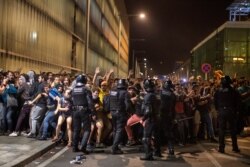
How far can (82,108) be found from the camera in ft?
37.3

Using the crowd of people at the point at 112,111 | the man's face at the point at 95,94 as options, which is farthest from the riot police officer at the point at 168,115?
the man's face at the point at 95,94

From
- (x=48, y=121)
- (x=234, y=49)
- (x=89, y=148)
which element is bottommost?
(x=89, y=148)

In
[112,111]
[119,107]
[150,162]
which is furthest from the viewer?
[112,111]

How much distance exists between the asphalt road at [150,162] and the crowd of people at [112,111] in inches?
12.6

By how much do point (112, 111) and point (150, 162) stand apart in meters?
1.87

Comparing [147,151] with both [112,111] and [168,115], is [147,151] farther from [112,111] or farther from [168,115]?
[112,111]

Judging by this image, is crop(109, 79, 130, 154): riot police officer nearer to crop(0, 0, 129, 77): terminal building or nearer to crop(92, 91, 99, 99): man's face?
crop(92, 91, 99, 99): man's face

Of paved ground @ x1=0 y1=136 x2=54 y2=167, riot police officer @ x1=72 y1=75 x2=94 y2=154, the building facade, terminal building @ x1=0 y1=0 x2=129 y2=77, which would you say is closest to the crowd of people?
riot police officer @ x1=72 y1=75 x2=94 y2=154

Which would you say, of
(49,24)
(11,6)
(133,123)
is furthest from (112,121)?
(49,24)

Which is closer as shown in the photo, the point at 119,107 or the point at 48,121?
the point at 119,107

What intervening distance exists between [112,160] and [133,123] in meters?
2.23

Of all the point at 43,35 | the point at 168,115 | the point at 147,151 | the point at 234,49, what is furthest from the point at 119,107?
the point at 234,49

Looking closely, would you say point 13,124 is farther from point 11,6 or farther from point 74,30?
point 74,30

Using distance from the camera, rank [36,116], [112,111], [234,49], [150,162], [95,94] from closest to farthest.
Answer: [150,162]
[112,111]
[95,94]
[36,116]
[234,49]
